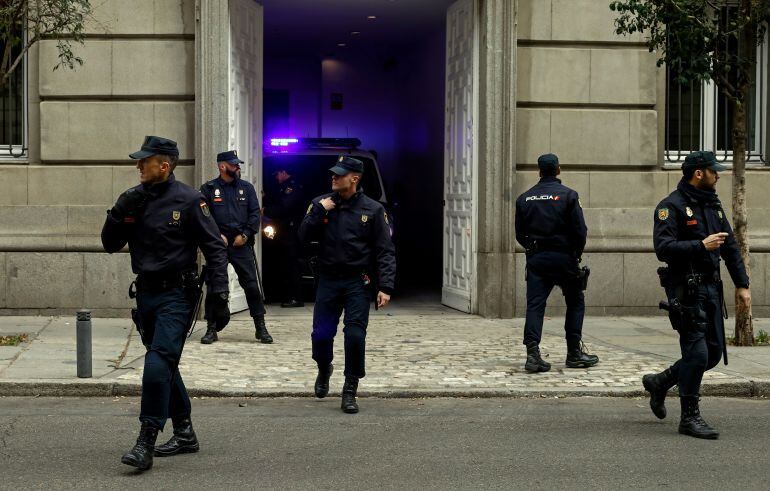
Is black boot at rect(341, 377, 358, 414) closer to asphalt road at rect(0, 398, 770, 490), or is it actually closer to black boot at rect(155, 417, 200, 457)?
asphalt road at rect(0, 398, 770, 490)

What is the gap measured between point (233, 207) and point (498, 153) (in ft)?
11.9

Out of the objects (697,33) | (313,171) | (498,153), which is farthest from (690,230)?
(313,171)

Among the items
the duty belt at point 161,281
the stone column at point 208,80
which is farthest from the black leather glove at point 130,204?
the stone column at point 208,80

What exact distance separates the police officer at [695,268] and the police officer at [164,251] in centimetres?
301

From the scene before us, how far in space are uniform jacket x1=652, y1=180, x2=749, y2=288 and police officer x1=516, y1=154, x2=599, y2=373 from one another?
2146 millimetres

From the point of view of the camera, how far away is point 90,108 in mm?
13484

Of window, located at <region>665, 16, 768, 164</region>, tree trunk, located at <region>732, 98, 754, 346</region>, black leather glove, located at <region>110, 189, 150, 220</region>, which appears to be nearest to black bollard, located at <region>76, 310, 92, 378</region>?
black leather glove, located at <region>110, 189, 150, 220</region>

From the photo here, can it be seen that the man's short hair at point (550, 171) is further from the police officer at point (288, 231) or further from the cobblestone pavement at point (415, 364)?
the police officer at point (288, 231)

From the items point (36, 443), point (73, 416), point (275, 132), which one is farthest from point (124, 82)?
point (275, 132)

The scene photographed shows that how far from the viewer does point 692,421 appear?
7.63 meters

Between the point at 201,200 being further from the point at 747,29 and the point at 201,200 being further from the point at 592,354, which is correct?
the point at 747,29

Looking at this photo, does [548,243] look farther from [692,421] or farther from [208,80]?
[208,80]

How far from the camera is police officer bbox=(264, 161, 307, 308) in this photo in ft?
48.7

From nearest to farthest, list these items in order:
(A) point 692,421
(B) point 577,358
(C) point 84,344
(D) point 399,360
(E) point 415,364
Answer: (A) point 692,421 < (C) point 84,344 < (B) point 577,358 < (E) point 415,364 < (D) point 399,360
